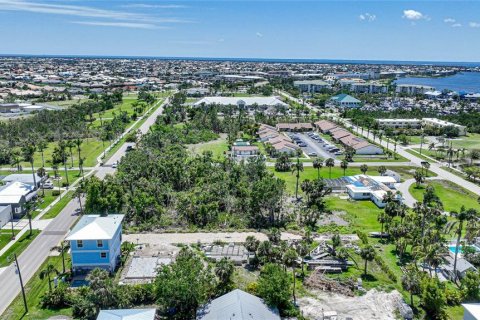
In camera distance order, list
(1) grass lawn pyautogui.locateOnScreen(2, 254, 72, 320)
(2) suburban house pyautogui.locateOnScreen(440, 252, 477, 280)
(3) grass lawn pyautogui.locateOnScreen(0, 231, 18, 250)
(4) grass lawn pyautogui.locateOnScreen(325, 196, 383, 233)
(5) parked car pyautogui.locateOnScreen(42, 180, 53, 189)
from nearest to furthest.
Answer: (1) grass lawn pyautogui.locateOnScreen(2, 254, 72, 320) < (2) suburban house pyautogui.locateOnScreen(440, 252, 477, 280) < (3) grass lawn pyautogui.locateOnScreen(0, 231, 18, 250) < (4) grass lawn pyautogui.locateOnScreen(325, 196, 383, 233) < (5) parked car pyautogui.locateOnScreen(42, 180, 53, 189)

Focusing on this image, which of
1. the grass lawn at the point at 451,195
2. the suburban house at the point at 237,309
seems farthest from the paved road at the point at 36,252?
the grass lawn at the point at 451,195

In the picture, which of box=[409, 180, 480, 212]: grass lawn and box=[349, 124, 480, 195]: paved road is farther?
box=[349, 124, 480, 195]: paved road

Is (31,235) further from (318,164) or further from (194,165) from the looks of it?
(318,164)

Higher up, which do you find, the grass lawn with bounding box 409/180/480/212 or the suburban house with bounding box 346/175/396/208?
the suburban house with bounding box 346/175/396/208

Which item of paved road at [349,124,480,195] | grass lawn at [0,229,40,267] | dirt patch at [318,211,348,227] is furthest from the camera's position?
paved road at [349,124,480,195]

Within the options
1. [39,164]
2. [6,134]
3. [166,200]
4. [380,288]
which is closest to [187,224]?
[166,200]

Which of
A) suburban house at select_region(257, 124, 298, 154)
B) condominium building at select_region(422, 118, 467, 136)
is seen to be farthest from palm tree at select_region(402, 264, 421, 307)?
condominium building at select_region(422, 118, 467, 136)

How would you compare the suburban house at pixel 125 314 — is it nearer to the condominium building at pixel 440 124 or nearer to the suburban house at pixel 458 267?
the suburban house at pixel 458 267

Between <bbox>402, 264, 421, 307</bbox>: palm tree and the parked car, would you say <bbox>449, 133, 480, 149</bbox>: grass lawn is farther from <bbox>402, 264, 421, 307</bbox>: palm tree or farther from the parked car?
the parked car
